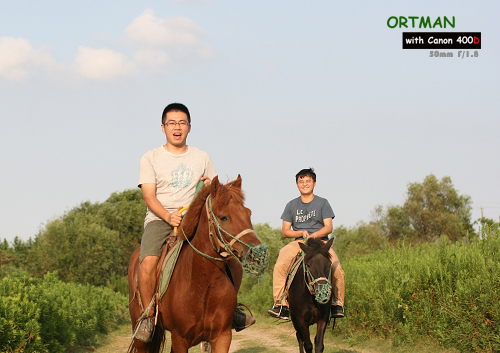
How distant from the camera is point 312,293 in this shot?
8.40 meters

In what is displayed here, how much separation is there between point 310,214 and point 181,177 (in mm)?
3663

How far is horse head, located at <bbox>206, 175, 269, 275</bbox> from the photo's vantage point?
4.49m

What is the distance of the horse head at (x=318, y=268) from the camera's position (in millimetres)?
8156

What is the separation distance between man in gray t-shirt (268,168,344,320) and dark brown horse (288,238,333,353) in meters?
Answer: 0.26

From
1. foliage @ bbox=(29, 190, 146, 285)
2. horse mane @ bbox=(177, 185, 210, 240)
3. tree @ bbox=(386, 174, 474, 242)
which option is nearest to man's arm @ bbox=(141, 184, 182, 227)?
horse mane @ bbox=(177, 185, 210, 240)

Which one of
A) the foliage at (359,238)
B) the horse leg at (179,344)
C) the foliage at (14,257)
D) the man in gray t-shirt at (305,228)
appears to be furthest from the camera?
the foliage at (359,238)

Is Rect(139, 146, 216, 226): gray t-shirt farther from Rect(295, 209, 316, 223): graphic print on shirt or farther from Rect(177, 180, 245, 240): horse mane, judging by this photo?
Rect(295, 209, 316, 223): graphic print on shirt

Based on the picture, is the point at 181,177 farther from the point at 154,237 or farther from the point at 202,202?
the point at 202,202

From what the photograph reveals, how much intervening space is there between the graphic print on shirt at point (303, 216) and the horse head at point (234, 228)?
416 cm

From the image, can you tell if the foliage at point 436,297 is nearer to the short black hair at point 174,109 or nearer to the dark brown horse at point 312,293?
the dark brown horse at point 312,293

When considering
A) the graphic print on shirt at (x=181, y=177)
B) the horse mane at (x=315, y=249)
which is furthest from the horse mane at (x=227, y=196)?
the horse mane at (x=315, y=249)

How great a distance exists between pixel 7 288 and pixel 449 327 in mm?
8567

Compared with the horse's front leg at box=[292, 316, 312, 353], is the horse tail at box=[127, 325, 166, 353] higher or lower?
higher

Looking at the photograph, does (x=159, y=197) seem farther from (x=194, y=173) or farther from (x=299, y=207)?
(x=299, y=207)
